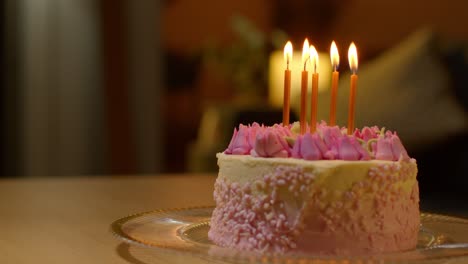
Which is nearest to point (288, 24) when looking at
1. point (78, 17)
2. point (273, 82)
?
point (273, 82)

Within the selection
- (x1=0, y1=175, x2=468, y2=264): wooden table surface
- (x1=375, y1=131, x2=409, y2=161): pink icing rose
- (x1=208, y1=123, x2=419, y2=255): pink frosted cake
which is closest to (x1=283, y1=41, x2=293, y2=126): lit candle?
(x1=208, y1=123, x2=419, y2=255): pink frosted cake

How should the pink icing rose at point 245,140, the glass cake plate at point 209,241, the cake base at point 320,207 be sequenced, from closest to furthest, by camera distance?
1. the glass cake plate at point 209,241
2. the cake base at point 320,207
3. the pink icing rose at point 245,140

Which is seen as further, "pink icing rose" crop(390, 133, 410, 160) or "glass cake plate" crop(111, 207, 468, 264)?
"pink icing rose" crop(390, 133, 410, 160)

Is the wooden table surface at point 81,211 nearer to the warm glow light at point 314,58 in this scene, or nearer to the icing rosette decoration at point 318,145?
the icing rosette decoration at point 318,145

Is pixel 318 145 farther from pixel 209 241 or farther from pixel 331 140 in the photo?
pixel 209 241

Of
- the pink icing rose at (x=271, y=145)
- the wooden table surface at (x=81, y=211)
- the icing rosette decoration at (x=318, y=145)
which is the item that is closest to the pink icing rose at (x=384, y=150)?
the icing rosette decoration at (x=318, y=145)

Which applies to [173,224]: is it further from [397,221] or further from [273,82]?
[273,82]

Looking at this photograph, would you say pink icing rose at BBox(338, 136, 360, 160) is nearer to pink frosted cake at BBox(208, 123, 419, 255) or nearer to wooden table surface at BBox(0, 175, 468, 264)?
pink frosted cake at BBox(208, 123, 419, 255)

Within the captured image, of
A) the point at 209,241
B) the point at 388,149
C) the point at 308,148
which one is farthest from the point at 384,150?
the point at 209,241
